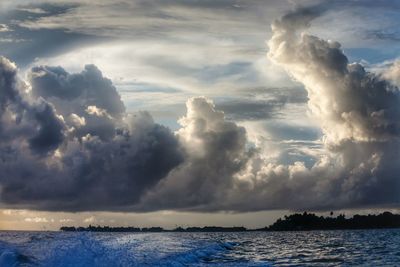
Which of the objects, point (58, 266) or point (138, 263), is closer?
point (58, 266)

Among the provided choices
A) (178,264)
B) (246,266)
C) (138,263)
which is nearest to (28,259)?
(138,263)

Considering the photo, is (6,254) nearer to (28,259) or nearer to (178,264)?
(28,259)

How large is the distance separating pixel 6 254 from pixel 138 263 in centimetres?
1224

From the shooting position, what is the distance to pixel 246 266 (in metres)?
50.7

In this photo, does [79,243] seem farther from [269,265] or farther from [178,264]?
[269,265]

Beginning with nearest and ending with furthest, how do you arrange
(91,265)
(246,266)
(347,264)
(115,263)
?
(91,265)
(115,263)
(246,266)
(347,264)

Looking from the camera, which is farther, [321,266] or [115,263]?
[321,266]

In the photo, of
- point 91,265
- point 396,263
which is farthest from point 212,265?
point 396,263

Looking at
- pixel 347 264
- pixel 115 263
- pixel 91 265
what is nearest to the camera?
pixel 91 265

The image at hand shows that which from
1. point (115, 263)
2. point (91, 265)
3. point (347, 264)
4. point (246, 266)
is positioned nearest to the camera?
point (91, 265)

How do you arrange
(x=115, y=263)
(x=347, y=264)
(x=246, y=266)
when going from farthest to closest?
(x=347, y=264)
(x=246, y=266)
(x=115, y=263)

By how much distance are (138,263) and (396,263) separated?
2589 centimetres

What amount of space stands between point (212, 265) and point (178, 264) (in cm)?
355

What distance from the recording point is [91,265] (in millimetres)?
43500
